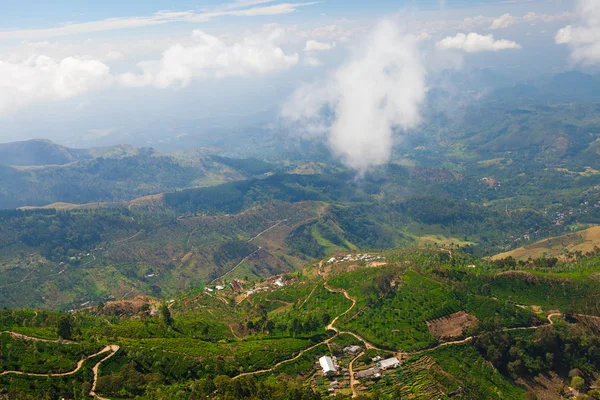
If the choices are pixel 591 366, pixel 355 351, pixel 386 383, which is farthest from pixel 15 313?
pixel 591 366

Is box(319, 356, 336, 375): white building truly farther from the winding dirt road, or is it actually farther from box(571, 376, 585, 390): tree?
box(571, 376, 585, 390): tree

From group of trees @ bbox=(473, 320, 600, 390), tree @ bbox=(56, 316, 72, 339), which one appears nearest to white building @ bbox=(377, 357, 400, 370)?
group of trees @ bbox=(473, 320, 600, 390)

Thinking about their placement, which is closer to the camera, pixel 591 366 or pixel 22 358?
pixel 22 358

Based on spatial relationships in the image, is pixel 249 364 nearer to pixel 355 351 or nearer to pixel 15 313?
pixel 355 351

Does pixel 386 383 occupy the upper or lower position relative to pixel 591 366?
upper

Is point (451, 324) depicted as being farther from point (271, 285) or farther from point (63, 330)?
point (63, 330)

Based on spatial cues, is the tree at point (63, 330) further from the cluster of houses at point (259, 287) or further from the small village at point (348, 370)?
the cluster of houses at point (259, 287)

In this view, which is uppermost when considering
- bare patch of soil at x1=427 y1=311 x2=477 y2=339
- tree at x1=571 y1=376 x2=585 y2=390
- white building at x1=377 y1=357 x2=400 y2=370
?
white building at x1=377 y1=357 x2=400 y2=370

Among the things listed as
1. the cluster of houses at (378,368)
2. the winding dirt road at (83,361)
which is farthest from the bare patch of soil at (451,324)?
the winding dirt road at (83,361)
